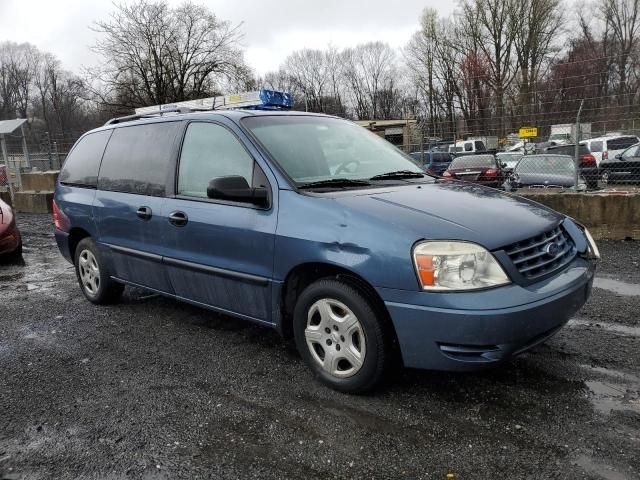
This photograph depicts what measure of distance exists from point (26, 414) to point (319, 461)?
6.13 feet

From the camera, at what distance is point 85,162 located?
5.19 m

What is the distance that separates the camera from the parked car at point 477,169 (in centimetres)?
1450

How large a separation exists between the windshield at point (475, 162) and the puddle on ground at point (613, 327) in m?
11.5

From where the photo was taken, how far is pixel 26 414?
312cm

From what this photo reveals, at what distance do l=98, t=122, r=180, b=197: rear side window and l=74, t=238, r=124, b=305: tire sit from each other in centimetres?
69

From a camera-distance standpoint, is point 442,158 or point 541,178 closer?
point 541,178

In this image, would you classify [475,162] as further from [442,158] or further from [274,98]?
[274,98]

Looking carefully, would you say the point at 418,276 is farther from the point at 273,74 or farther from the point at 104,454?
the point at 273,74

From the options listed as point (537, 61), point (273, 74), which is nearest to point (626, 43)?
point (537, 61)

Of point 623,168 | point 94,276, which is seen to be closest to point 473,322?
point 94,276

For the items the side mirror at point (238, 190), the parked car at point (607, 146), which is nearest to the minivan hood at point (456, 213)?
the side mirror at point (238, 190)

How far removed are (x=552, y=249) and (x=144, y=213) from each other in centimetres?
302

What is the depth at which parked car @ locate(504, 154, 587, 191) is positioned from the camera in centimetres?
1252

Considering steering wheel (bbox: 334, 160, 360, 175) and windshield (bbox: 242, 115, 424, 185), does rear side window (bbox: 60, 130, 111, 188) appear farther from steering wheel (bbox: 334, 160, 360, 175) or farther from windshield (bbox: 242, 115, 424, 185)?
steering wheel (bbox: 334, 160, 360, 175)
